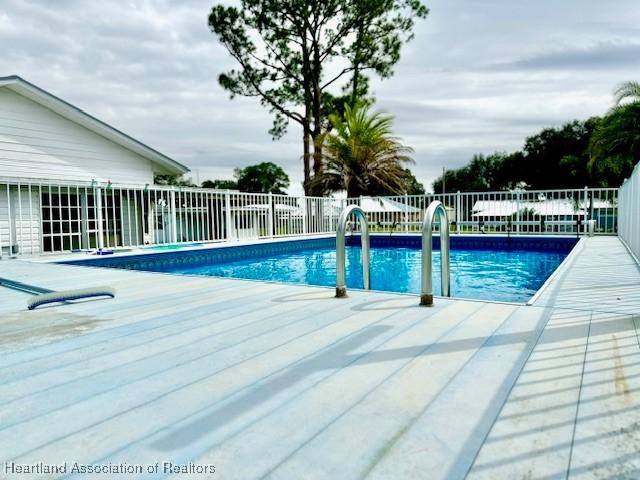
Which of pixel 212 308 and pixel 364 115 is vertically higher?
pixel 364 115

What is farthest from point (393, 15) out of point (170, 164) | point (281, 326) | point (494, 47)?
point (281, 326)

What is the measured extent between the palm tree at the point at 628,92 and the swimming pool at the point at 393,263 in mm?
4067

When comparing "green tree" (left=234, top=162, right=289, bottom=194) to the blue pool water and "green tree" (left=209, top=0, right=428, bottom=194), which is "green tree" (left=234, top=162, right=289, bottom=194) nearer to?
"green tree" (left=209, top=0, right=428, bottom=194)

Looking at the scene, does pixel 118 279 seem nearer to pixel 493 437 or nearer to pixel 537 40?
pixel 493 437

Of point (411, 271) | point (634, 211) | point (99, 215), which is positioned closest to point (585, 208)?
point (634, 211)

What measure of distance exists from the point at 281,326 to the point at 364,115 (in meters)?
16.4

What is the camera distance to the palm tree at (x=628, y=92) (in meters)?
11.2

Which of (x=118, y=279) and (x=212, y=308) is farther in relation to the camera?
(x=118, y=279)

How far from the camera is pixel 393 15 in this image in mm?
17922

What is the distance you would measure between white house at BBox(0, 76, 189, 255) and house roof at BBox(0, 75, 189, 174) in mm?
20

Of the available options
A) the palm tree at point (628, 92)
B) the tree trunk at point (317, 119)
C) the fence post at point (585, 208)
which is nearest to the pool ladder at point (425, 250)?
the fence post at point (585, 208)

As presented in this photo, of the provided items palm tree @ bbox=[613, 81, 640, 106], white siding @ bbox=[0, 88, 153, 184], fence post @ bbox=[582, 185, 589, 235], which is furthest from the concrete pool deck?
palm tree @ bbox=[613, 81, 640, 106]

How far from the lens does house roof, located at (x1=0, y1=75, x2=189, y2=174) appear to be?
9539mm

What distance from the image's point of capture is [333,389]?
165cm
